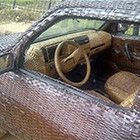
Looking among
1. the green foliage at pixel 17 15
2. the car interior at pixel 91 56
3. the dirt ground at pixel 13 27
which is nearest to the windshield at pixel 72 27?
the car interior at pixel 91 56

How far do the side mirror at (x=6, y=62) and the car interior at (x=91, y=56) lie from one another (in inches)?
4.4

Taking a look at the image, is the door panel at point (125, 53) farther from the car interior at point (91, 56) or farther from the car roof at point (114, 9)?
the car roof at point (114, 9)

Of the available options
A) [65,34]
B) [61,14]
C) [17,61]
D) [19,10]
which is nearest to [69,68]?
[65,34]

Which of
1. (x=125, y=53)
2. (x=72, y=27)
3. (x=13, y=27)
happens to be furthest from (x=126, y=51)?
(x=13, y=27)

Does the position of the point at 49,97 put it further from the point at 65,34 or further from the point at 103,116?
the point at 65,34

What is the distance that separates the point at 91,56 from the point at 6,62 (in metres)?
1.45

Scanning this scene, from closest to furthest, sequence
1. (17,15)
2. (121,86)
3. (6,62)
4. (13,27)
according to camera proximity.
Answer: (6,62)
(121,86)
(13,27)
(17,15)

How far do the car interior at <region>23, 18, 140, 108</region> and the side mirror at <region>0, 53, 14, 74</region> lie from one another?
0.37ft

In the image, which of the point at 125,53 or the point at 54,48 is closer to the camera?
the point at 54,48

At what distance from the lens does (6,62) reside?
186 cm

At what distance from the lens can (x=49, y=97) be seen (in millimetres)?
1527

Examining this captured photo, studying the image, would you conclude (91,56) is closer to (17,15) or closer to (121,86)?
(121,86)

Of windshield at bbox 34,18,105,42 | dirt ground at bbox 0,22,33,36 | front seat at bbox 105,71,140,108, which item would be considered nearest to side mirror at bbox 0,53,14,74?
windshield at bbox 34,18,105,42

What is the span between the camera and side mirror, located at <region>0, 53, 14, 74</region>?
175cm
